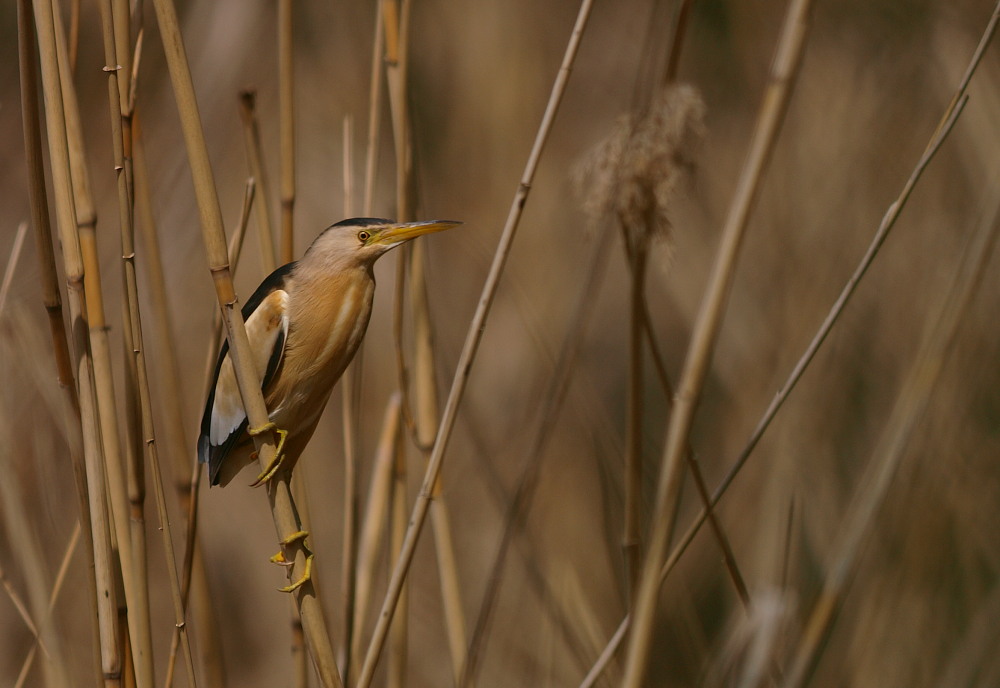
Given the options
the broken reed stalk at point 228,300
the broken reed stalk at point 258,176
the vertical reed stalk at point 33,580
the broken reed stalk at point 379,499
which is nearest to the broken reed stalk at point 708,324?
the broken reed stalk at point 228,300

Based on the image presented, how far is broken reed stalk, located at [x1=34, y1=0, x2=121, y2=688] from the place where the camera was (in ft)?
2.82

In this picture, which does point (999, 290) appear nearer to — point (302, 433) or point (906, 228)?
point (906, 228)

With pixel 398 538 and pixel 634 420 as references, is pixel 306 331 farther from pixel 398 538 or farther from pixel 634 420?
pixel 634 420

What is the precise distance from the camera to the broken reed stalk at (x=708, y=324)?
2.25 feet

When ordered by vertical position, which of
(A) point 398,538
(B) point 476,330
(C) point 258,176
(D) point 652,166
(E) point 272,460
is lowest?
(A) point 398,538

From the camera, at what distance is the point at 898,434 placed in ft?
3.15

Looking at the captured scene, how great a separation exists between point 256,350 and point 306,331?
0.27 feet

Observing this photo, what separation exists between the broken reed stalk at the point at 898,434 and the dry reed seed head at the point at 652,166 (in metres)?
0.30

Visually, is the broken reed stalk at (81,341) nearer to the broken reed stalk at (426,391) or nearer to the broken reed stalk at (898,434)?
the broken reed stalk at (426,391)

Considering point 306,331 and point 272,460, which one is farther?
point 306,331

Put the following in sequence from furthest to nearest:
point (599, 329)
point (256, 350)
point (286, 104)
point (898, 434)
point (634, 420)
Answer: point (599, 329) < point (256, 350) < point (286, 104) < point (898, 434) < point (634, 420)

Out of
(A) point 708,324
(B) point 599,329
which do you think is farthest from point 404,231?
(B) point 599,329

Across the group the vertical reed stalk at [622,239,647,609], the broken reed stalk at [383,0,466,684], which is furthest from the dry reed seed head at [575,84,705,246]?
the broken reed stalk at [383,0,466,684]

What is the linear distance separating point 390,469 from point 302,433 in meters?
0.15
